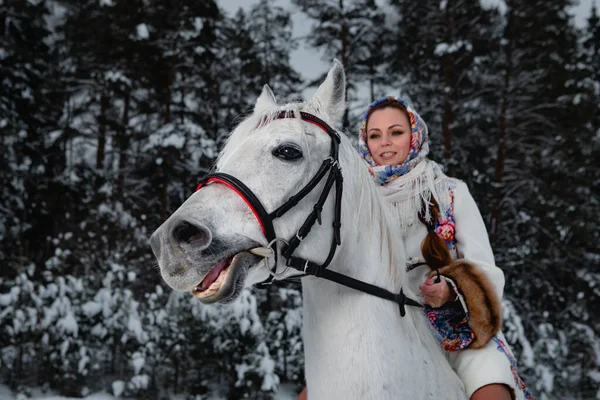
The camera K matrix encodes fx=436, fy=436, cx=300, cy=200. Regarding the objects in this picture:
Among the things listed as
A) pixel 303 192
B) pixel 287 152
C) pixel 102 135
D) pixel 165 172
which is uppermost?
pixel 102 135

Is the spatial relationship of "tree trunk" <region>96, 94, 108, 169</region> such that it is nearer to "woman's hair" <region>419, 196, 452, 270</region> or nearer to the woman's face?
the woman's face

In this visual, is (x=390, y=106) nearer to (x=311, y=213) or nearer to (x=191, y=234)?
(x=311, y=213)

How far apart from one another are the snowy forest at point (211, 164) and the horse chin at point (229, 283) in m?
6.01

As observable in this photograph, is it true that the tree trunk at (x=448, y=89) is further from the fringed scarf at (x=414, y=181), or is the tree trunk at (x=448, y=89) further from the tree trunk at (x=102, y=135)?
the tree trunk at (x=102, y=135)

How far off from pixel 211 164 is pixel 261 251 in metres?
5.71

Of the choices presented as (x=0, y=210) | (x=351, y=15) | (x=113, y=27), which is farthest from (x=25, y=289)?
(x=113, y=27)

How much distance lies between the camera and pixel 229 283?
4.75ft

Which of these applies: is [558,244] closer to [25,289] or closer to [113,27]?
[25,289]

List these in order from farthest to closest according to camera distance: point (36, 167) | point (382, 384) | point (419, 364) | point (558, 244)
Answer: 1. point (36, 167)
2. point (558, 244)
3. point (419, 364)
4. point (382, 384)

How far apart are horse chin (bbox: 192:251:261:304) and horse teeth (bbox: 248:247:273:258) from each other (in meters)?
0.02

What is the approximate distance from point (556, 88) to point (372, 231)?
1564 cm

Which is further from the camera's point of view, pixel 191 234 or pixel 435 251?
pixel 435 251

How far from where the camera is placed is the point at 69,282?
7844mm

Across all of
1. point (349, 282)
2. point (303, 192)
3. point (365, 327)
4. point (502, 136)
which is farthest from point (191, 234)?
point (502, 136)
